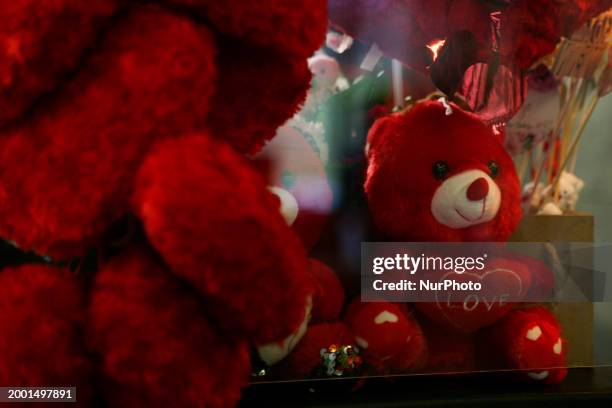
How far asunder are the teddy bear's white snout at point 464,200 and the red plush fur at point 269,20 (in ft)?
0.75

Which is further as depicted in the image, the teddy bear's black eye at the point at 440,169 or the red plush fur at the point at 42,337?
the teddy bear's black eye at the point at 440,169

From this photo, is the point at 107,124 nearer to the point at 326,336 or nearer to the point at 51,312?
the point at 51,312

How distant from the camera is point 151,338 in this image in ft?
1.12

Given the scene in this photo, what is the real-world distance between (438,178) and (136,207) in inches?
12.7

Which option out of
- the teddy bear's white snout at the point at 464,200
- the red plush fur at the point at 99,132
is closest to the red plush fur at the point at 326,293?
the teddy bear's white snout at the point at 464,200

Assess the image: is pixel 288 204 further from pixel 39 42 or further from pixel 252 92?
pixel 39 42

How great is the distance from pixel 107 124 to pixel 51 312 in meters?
0.12

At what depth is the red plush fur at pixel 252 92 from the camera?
421 millimetres

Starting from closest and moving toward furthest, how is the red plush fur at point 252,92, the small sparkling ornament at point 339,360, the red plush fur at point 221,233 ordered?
the red plush fur at point 221,233 → the red plush fur at point 252,92 → the small sparkling ornament at point 339,360

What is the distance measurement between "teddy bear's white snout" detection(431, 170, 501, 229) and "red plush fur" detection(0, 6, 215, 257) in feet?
0.91

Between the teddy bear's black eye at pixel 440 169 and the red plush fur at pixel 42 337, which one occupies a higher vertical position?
the teddy bear's black eye at pixel 440 169

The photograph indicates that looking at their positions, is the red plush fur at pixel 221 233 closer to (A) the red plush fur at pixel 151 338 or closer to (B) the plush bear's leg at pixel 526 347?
(A) the red plush fur at pixel 151 338

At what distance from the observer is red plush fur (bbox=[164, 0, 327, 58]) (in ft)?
1.21

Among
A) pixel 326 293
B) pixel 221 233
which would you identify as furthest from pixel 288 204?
pixel 221 233
